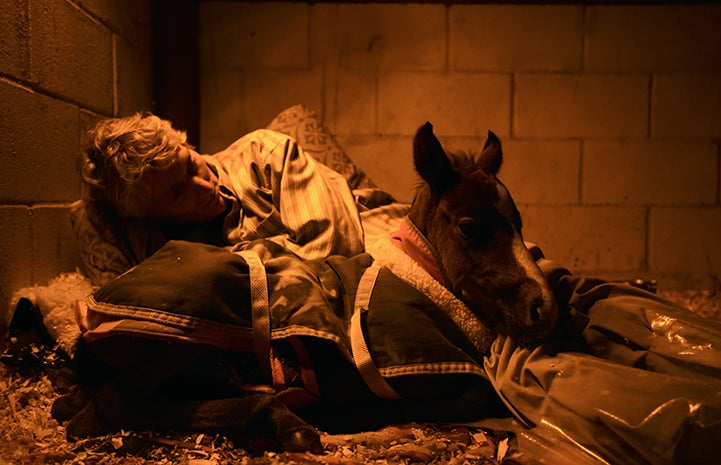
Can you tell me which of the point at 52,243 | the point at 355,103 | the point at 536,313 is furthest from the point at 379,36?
the point at 536,313

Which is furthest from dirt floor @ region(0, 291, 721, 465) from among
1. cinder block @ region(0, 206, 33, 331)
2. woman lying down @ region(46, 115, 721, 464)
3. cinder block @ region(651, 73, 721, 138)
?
cinder block @ region(651, 73, 721, 138)

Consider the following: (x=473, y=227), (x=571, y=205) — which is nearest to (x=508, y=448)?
(x=473, y=227)

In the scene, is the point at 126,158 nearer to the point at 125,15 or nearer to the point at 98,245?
the point at 98,245

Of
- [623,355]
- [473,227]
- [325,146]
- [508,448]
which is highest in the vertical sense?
[325,146]

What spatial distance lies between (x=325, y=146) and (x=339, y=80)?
68 cm

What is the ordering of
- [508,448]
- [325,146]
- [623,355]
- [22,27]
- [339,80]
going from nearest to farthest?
[508,448] < [623,355] < [22,27] < [325,146] < [339,80]

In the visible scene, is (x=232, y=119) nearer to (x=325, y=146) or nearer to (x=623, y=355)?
(x=325, y=146)

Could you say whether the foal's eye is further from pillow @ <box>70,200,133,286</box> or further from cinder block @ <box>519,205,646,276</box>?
cinder block @ <box>519,205,646,276</box>

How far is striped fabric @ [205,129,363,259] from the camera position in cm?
191

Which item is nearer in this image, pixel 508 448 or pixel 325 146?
pixel 508 448

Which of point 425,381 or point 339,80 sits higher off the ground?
point 339,80

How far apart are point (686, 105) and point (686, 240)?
0.77m

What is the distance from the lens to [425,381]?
4.74 feet

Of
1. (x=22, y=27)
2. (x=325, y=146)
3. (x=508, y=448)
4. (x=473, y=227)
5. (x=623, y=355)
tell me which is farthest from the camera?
(x=325, y=146)
